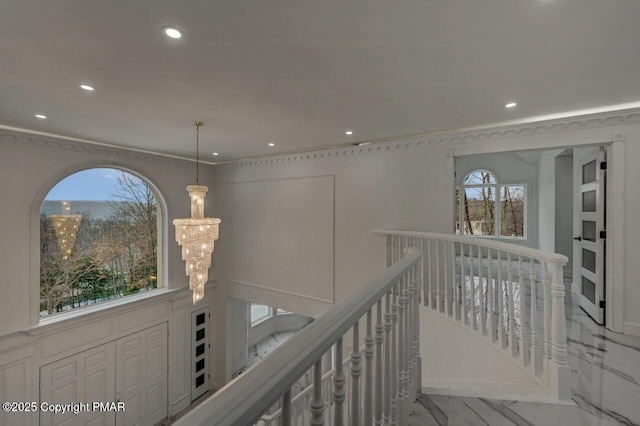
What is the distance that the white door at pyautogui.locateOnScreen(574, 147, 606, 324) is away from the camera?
3.09 m

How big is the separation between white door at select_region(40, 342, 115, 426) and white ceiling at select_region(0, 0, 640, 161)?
10.9ft

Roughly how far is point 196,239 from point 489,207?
7.17 m

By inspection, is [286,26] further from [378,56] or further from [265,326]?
[265,326]

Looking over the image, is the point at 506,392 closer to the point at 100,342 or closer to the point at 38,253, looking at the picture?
the point at 100,342

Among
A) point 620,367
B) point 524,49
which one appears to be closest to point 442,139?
point 524,49

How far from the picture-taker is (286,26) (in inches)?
62.1

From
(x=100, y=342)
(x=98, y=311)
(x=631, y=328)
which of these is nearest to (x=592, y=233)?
(x=631, y=328)

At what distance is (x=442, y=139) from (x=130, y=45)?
3.55m

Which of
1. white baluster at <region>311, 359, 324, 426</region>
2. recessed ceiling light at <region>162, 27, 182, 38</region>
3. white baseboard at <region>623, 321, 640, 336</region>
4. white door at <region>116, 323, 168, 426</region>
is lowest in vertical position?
white door at <region>116, 323, 168, 426</region>

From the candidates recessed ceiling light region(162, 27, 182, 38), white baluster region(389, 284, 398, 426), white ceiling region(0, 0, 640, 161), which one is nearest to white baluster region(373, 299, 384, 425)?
white baluster region(389, 284, 398, 426)

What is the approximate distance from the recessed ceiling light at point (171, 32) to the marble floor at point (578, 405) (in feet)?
8.31

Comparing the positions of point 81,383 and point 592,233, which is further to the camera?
point 81,383

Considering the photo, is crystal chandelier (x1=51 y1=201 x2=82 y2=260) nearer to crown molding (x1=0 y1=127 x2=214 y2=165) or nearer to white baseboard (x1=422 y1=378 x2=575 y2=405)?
crown molding (x1=0 y1=127 x2=214 y2=165)

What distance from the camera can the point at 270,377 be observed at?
20.5 inches
